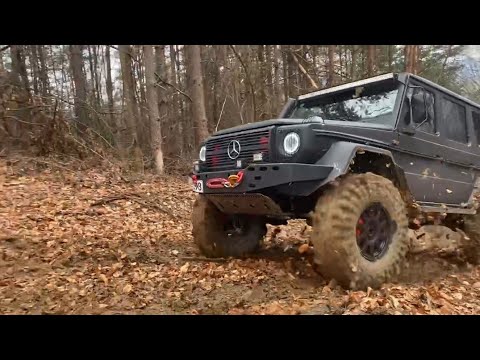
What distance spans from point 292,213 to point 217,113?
17361 millimetres

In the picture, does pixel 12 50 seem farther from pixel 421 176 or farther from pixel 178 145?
pixel 421 176

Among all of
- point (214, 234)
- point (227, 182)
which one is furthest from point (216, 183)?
point (214, 234)

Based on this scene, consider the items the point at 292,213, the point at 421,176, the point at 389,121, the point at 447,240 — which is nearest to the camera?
the point at 292,213

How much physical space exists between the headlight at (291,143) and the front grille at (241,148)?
180 mm

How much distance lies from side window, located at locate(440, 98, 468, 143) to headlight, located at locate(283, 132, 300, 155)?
2.74 metres

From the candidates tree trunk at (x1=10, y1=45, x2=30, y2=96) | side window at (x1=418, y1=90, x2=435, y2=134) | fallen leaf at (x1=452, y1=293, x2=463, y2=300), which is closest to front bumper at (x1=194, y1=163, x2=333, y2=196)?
fallen leaf at (x1=452, y1=293, x2=463, y2=300)

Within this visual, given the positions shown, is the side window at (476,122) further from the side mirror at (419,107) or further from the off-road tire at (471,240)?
the side mirror at (419,107)

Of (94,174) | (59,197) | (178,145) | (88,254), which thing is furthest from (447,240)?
(178,145)

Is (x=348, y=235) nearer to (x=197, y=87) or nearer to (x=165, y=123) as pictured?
(x=197, y=87)

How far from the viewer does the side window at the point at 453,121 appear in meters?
5.85

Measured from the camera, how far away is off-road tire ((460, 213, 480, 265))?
5801mm

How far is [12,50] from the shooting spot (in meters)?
11.9

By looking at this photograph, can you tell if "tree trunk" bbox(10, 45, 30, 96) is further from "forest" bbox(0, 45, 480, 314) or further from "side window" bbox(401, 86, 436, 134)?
"side window" bbox(401, 86, 436, 134)

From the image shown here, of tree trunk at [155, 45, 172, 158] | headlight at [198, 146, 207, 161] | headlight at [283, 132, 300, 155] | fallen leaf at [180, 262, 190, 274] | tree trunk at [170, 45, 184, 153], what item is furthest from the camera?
tree trunk at [170, 45, 184, 153]
